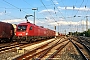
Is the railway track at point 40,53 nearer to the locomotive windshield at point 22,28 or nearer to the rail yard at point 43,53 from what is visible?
the rail yard at point 43,53

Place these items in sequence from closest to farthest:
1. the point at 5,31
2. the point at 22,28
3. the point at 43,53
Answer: the point at 43,53 < the point at 22,28 < the point at 5,31

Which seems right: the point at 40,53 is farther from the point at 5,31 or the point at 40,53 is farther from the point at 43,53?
the point at 5,31

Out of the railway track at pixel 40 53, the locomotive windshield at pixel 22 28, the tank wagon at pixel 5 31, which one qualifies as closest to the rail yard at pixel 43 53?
the railway track at pixel 40 53

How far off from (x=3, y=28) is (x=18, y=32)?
238 centimetres

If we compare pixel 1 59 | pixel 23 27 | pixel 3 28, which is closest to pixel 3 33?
pixel 3 28

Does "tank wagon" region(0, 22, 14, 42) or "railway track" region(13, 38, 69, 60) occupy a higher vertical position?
"tank wagon" region(0, 22, 14, 42)

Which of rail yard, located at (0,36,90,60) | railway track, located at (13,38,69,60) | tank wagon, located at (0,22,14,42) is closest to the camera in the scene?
railway track, located at (13,38,69,60)

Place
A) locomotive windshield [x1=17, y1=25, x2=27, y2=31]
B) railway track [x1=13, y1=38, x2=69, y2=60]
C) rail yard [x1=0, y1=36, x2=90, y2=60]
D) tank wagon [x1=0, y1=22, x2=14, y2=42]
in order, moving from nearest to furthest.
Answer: railway track [x1=13, y1=38, x2=69, y2=60] < rail yard [x1=0, y1=36, x2=90, y2=60] < tank wagon [x1=0, y1=22, x2=14, y2=42] < locomotive windshield [x1=17, y1=25, x2=27, y2=31]

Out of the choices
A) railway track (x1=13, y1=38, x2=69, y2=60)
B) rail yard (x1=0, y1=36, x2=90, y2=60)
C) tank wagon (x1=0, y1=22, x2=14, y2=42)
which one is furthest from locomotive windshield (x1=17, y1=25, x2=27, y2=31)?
railway track (x1=13, y1=38, x2=69, y2=60)

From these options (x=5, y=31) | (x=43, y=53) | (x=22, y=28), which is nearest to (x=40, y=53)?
(x=43, y=53)

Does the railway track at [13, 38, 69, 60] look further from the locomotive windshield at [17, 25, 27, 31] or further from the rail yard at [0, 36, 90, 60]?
the locomotive windshield at [17, 25, 27, 31]

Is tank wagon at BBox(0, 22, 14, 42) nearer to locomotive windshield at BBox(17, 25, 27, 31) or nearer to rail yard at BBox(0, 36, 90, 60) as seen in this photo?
locomotive windshield at BBox(17, 25, 27, 31)

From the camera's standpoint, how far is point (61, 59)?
13.1 m

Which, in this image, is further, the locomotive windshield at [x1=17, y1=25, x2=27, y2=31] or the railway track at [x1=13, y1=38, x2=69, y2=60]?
the locomotive windshield at [x1=17, y1=25, x2=27, y2=31]
